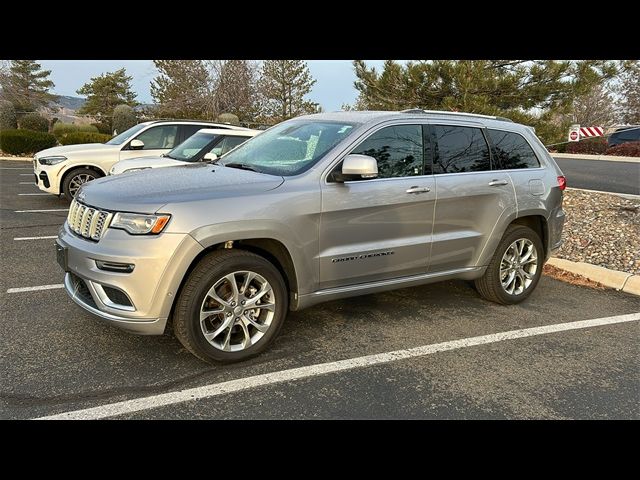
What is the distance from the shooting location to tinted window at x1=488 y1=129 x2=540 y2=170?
4742 mm

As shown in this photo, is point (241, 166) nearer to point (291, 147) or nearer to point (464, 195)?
point (291, 147)

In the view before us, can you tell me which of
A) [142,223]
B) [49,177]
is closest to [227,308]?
[142,223]

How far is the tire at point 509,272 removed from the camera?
15.5 ft

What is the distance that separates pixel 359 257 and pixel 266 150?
130 centimetres

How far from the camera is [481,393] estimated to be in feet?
10.6

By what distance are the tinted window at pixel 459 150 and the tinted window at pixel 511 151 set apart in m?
0.14

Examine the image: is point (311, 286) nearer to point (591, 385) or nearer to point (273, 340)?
point (273, 340)

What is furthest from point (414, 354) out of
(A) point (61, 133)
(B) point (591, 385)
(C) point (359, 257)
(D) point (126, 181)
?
(A) point (61, 133)

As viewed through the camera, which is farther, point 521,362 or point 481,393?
point 521,362

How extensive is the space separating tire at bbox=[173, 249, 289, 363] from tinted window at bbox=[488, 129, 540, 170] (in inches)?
102

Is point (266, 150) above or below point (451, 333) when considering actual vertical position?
above

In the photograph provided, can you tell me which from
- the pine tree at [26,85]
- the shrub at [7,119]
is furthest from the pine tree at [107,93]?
the shrub at [7,119]

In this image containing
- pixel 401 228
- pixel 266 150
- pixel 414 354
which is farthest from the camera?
pixel 266 150

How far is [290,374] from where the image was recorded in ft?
11.0
